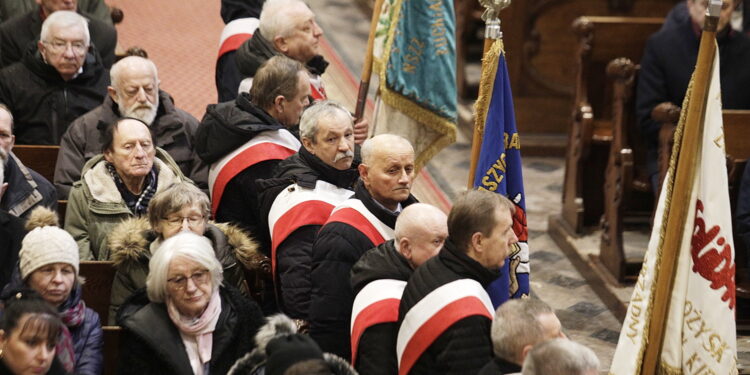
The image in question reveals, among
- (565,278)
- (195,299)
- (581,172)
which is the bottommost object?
(565,278)

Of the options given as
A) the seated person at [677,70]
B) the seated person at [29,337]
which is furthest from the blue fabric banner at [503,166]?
the seated person at [29,337]

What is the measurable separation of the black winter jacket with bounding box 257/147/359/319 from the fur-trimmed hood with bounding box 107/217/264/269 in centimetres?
12

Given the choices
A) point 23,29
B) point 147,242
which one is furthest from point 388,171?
point 23,29

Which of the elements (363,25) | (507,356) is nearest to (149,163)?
(507,356)

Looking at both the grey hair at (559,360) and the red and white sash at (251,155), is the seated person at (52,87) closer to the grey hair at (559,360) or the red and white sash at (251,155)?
the red and white sash at (251,155)

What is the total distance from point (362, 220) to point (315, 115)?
2.35 feet

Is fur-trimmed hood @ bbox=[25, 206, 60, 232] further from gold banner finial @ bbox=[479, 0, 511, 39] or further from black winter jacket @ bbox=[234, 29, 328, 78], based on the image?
gold banner finial @ bbox=[479, 0, 511, 39]

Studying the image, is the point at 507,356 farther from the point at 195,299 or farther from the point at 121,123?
the point at 121,123

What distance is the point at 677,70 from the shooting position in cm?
665

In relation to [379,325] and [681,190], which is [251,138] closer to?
[379,325]

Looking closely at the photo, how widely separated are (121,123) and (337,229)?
1203 mm

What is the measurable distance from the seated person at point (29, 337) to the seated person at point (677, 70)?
12.9ft

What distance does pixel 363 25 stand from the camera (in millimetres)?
10703

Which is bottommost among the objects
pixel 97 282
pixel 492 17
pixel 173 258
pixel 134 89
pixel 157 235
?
pixel 97 282
